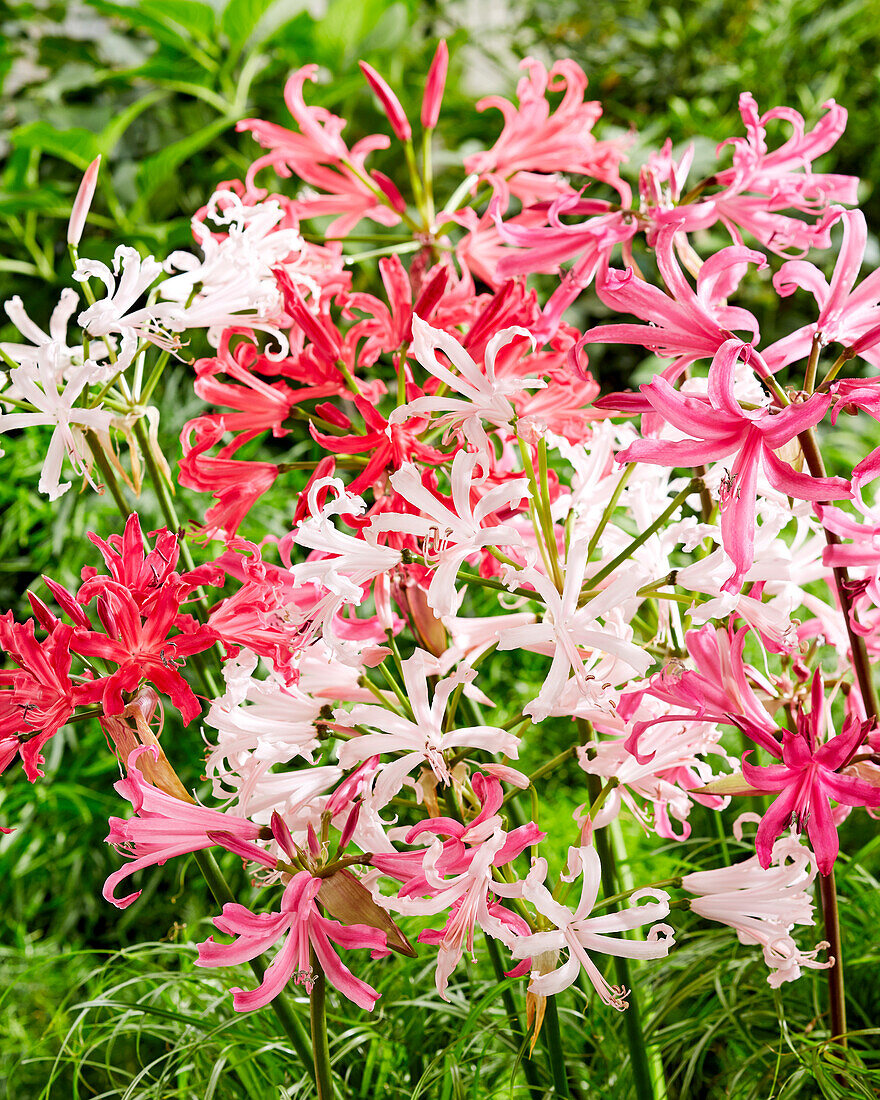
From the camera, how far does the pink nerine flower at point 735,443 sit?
40cm

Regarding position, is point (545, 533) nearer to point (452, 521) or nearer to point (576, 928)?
point (452, 521)

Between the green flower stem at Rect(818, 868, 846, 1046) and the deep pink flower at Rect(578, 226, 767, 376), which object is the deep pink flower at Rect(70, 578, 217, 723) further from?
the green flower stem at Rect(818, 868, 846, 1046)

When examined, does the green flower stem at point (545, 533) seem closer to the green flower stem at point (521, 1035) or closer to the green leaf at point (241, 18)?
the green flower stem at point (521, 1035)

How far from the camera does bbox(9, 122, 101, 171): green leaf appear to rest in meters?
1.78

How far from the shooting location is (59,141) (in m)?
1.82

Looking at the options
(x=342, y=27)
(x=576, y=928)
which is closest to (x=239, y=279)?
(x=576, y=928)

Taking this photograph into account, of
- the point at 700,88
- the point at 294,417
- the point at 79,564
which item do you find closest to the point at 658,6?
the point at 700,88


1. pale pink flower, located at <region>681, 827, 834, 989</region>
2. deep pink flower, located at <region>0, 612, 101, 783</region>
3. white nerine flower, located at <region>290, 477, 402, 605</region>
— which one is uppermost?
white nerine flower, located at <region>290, 477, 402, 605</region>

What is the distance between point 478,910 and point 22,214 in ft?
7.37

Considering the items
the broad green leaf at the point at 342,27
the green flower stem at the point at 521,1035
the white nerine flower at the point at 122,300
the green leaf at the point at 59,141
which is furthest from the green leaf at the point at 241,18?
the green flower stem at the point at 521,1035

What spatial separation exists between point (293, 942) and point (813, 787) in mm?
253

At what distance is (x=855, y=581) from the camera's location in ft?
1.61

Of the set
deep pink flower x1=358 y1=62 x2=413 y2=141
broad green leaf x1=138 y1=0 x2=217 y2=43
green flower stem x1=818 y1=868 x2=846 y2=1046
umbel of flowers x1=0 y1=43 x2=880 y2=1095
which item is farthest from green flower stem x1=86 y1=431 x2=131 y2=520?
broad green leaf x1=138 y1=0 x2=217 y2=43

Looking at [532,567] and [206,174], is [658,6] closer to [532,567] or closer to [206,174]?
[206,174]
